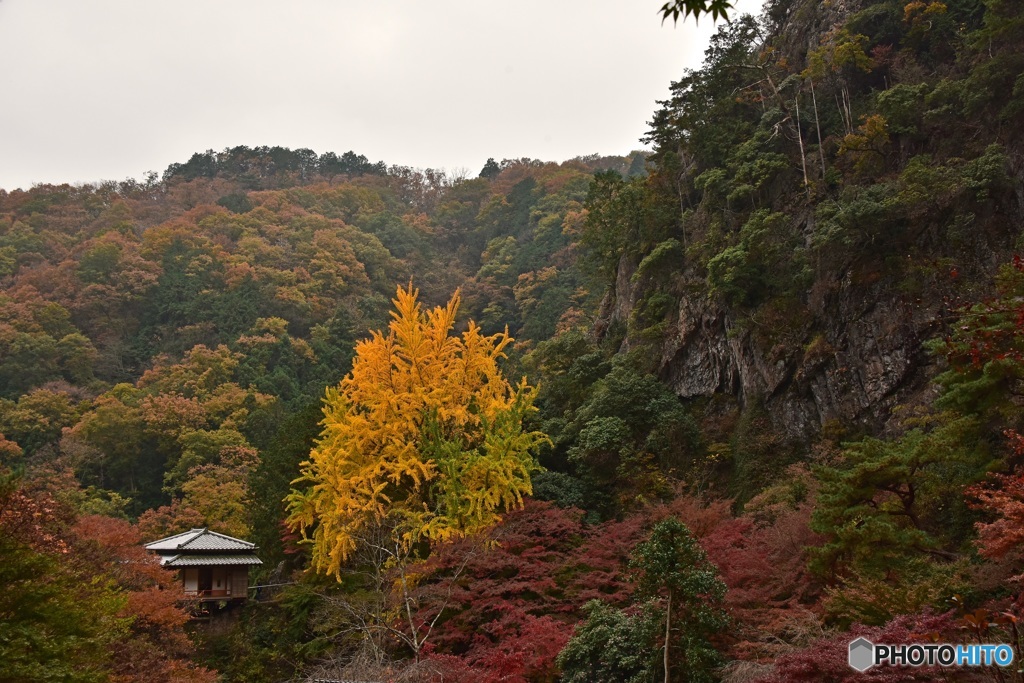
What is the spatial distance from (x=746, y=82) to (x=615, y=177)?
4.84 metres

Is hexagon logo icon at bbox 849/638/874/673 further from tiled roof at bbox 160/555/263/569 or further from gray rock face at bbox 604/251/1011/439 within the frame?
tiled roof at bbox 160/555/263/569

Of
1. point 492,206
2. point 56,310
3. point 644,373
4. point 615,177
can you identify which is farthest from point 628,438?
point 492,206

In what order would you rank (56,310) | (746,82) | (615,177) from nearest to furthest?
(746,82) < (615,177) < (56,310)

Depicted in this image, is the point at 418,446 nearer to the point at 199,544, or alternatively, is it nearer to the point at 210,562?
the point at 210,562

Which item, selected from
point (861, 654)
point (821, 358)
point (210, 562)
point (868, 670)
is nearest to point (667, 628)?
point (861, 654)

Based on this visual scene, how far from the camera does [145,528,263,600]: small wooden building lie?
20734 millimetres

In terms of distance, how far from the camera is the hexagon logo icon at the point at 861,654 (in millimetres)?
7008

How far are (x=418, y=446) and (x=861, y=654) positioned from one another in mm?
9068

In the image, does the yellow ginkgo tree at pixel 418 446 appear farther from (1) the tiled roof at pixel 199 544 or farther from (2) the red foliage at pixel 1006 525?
(2) the red foliage at pixel 1006 525

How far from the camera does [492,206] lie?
2105 inches

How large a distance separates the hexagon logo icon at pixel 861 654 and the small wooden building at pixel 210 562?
17876 mm

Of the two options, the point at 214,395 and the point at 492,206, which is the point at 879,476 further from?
the point at 492,206

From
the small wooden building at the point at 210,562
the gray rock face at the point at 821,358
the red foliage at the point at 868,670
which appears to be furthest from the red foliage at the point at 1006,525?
the small wooden building at the point at 210,562

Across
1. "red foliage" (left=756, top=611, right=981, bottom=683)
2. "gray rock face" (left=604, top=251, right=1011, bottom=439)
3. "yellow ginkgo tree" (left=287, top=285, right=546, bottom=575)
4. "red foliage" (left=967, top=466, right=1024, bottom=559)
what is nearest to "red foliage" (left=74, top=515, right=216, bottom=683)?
"yellow ginkgo tree" (left=287, top=285, right=546, bottom=575)
